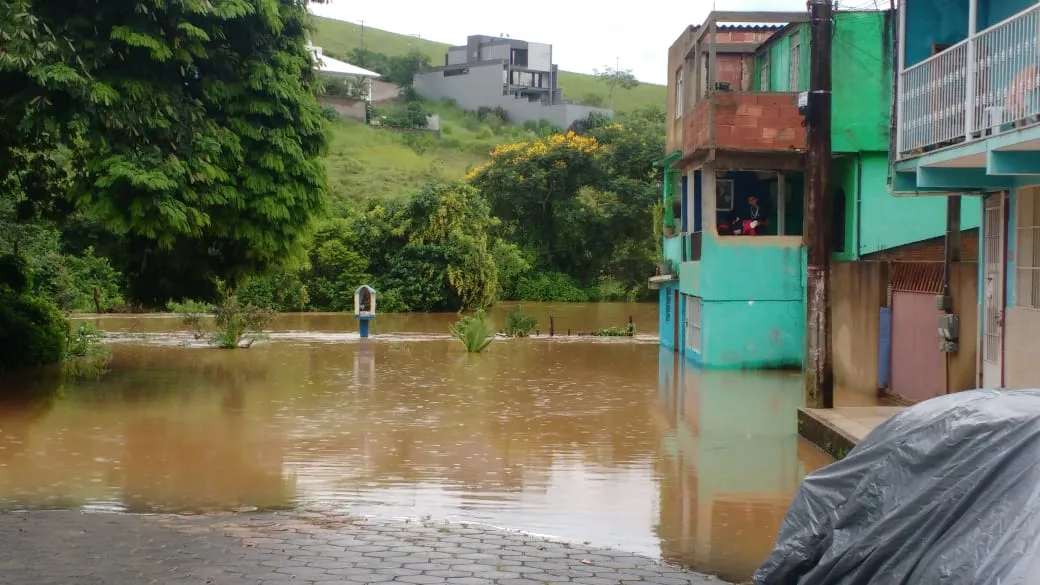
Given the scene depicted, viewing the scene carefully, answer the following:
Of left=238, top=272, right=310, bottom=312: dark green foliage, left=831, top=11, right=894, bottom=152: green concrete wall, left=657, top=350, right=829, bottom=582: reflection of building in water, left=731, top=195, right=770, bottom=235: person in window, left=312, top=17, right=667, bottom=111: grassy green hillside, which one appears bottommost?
left=657, top=350, right=829, bottom=582: reflection of building in water

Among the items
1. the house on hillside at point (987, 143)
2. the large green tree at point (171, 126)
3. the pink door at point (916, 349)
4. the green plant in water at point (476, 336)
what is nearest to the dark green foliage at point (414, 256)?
the green plant in water at point (476, 336)

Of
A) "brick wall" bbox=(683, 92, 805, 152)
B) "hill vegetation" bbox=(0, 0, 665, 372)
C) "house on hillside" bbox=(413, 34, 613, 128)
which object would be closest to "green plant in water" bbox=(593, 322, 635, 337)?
"hill vegetation" bbox=(0, 0, 665, 372)

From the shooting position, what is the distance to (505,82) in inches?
3671

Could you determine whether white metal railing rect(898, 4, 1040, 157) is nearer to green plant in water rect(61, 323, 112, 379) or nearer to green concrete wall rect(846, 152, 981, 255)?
green concrete wall rect(846, 152, 981, 255)

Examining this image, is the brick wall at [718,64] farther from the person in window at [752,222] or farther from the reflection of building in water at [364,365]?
the reflection of building in water at [364,365]

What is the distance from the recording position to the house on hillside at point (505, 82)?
8894 centimetres

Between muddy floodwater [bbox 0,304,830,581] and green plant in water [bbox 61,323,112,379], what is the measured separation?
24.1 inches

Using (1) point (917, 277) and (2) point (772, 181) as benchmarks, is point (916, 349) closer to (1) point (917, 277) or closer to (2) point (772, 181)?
(1) point (917, 277)

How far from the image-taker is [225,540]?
8.25 metres

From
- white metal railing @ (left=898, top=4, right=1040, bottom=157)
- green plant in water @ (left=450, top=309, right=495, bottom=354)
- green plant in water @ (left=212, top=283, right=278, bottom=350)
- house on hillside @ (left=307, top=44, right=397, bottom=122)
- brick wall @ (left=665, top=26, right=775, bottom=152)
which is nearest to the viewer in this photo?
white metal railing @ (left=898, top=4, right=1040, bottom=157)

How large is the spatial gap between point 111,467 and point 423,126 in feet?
236

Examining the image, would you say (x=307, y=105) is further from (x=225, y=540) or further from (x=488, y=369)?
(x=225, y=540)

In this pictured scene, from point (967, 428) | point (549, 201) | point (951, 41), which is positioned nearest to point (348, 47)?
point (549, 201)

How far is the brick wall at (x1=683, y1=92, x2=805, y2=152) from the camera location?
2341cm
